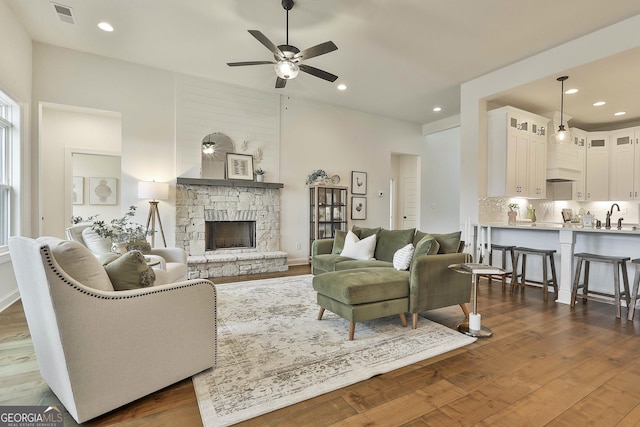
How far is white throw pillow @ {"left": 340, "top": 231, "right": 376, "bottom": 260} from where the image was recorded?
4152 mm

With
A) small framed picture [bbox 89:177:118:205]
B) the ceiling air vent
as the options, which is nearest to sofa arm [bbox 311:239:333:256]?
the ceiling air vent

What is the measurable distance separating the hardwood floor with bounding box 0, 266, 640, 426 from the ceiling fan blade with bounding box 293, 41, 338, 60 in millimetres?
2924

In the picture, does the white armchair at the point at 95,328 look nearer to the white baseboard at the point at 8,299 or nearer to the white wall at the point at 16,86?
the white baseboard at the point at 8,299

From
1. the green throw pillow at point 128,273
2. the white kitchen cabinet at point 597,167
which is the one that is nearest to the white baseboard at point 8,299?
the green throw pillow at point 128,273

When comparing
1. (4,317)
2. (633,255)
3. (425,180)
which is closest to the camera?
(4,317)

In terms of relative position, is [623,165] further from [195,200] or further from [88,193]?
[88,193]

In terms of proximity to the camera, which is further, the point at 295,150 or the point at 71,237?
the point at 295,150

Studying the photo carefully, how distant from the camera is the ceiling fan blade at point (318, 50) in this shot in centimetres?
309

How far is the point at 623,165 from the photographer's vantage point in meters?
6.38

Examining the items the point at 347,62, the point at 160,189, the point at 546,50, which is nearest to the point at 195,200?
the point at 160,189

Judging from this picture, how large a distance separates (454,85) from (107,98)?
5.61 metres

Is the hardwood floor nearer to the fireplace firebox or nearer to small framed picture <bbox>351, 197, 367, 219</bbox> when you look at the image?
the fireplace firebox

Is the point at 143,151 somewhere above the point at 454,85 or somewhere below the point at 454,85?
below

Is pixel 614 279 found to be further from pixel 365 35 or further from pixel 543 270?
pixel 365 35
